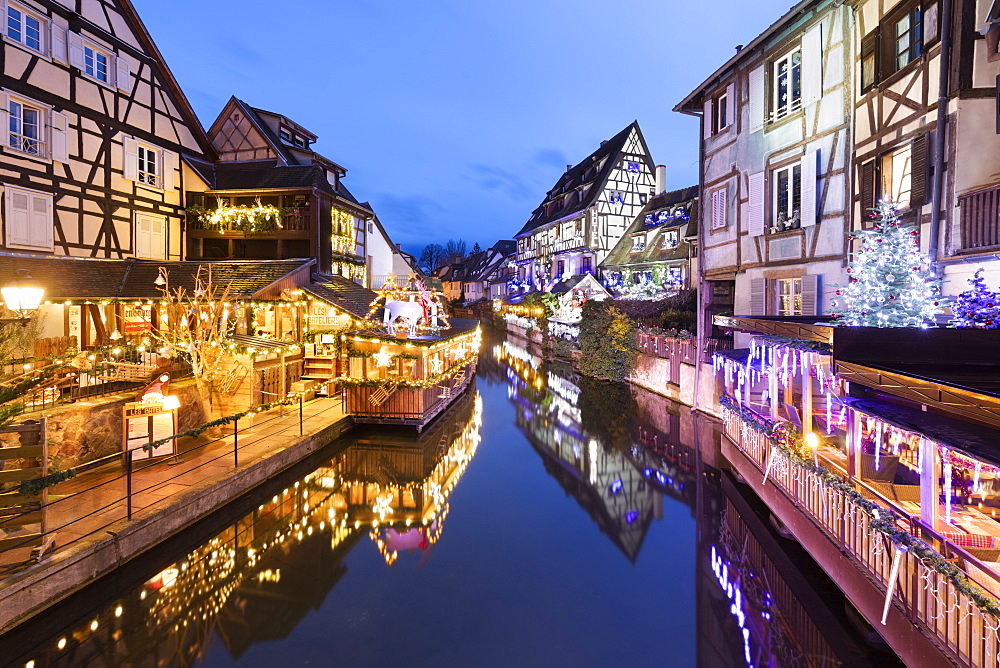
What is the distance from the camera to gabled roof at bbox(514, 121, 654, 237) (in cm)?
3953

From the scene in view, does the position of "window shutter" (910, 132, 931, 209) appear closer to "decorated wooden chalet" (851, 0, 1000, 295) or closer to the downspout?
"decorated wooden chalet" (851, 0, 1000, 295)

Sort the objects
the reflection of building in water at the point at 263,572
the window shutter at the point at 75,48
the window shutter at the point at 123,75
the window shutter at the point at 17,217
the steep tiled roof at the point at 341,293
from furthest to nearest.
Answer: the steep tiled roof at the point at 341,293 < the window shutter at the point at 123,75 < the window shutter at the point at 75,48 < the window shutter at the point at 17,217 < the reflection of building in water at the point at 263,572

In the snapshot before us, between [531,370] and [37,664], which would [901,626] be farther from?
[531,370]

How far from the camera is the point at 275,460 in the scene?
35.4 ft

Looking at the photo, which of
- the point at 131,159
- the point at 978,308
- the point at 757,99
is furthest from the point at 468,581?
the point at 131,159

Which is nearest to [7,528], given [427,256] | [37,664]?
[37,664]

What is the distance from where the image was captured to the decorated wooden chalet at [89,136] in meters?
15.8

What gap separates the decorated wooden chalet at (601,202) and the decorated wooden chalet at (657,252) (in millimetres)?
1733

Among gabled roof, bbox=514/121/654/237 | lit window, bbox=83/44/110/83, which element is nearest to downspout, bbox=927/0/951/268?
lit window, bbox=83/44/110/83

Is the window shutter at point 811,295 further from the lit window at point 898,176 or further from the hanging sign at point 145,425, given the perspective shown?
the hanging sign at point 145,425

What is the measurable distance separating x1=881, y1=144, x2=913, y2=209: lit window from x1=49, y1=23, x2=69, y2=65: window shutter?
2371 cm

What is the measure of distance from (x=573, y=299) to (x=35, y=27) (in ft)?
90.4

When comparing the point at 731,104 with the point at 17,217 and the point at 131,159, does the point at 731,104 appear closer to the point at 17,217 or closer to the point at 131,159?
the point at 131,159

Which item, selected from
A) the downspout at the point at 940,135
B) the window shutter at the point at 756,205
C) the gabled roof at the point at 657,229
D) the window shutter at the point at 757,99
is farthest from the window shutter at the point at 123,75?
the gabled roof at the point at 657,229
